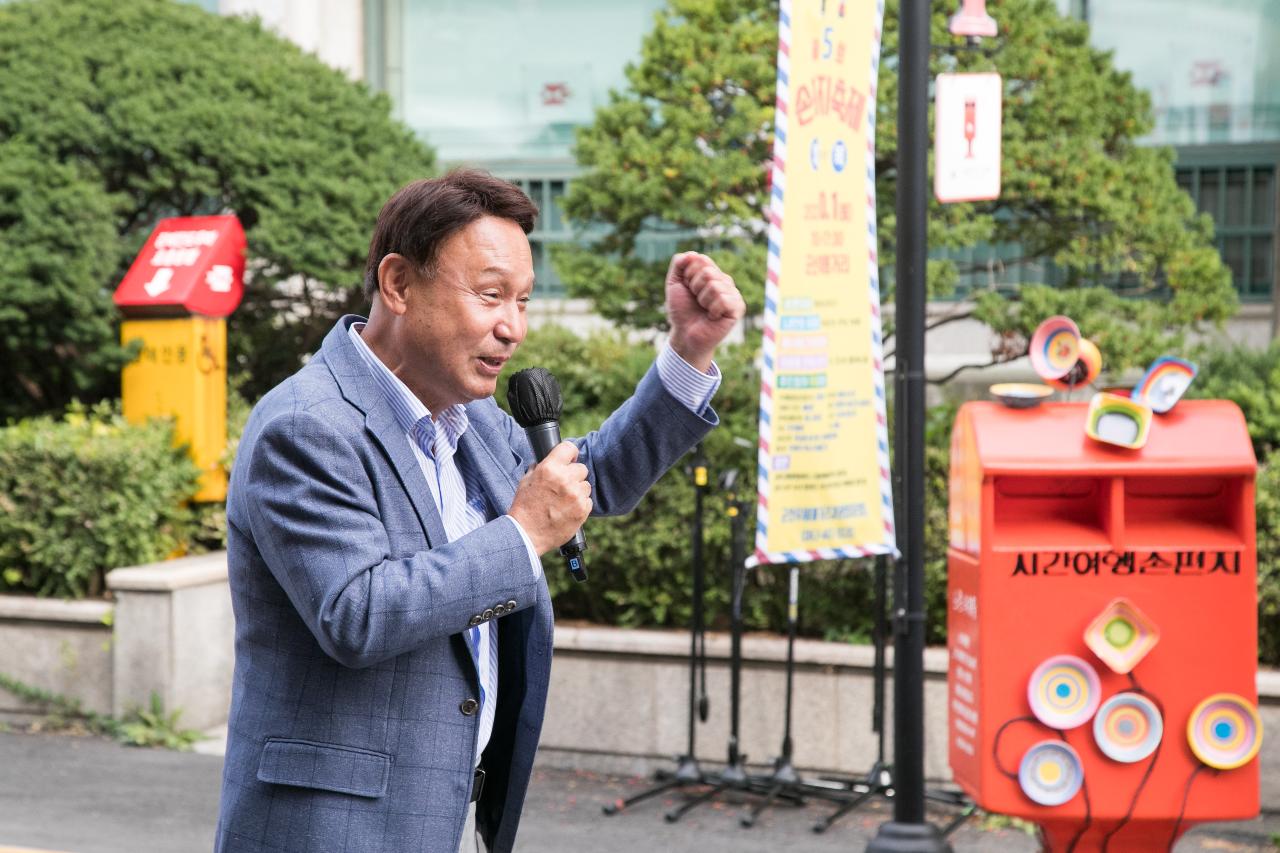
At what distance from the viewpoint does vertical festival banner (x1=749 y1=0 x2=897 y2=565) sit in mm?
5691

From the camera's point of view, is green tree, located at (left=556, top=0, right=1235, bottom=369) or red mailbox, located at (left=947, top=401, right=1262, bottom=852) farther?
green tree, located at (left=556, top=0, right=1235, bottom=369)

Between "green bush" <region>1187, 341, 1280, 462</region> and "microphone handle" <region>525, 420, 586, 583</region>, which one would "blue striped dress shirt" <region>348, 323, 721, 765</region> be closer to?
"microphone handle" <region>525, 420, 586, 583</region>

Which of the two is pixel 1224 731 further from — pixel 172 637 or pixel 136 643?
pixel 136 643

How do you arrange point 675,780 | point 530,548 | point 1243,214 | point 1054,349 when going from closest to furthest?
point 530,548
point 1054,349
point 675,780
point 1243,214

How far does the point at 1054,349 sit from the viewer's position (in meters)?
5.04

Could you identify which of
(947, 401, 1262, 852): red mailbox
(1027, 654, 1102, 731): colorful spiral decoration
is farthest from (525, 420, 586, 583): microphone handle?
(1027, 654, 1102, 731): colorful spiral decoration

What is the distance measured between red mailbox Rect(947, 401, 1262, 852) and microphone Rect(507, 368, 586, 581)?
255cm

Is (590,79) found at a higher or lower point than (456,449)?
higher

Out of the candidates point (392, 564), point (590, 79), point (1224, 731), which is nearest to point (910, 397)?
point (1224, 731)

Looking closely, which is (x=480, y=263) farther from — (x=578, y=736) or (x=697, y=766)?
(x=578, y=736)

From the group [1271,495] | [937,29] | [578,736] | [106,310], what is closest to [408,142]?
[106,310]

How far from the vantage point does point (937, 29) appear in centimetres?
847

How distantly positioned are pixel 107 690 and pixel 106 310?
244cm

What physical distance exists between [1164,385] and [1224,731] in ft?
3.70
